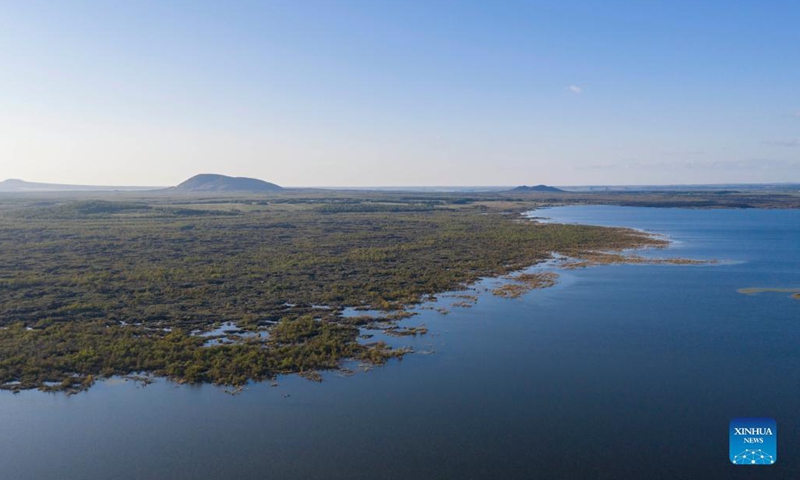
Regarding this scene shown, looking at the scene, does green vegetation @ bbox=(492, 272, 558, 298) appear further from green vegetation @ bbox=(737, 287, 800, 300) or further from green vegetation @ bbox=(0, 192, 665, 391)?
green vegetation @ bbox=(737, 287, 800, 300)

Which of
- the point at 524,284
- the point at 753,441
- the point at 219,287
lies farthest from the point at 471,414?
the point at 219,287

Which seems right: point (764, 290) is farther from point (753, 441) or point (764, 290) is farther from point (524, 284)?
point (753, 441)

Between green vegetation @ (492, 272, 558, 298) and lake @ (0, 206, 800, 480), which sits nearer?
lake @ (0, 206, 800, 480)

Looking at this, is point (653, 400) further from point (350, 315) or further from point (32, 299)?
point (32, 299)

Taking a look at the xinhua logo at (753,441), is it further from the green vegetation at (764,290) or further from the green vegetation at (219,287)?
the green vegetation at (764,290)

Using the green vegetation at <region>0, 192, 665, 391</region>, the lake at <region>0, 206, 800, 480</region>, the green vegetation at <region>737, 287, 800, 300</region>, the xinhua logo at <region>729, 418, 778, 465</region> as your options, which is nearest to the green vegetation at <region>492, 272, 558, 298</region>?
the green vegetation at <region>0, 192, 665, 391</region>

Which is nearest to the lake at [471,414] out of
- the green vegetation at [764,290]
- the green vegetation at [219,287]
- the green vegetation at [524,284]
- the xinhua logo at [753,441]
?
the xinhua logo at [753,441]

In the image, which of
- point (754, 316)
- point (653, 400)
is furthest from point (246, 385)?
point (754, 316)

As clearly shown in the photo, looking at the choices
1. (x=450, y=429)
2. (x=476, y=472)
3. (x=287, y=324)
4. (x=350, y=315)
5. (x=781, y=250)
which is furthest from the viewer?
(x=781, y=250)
